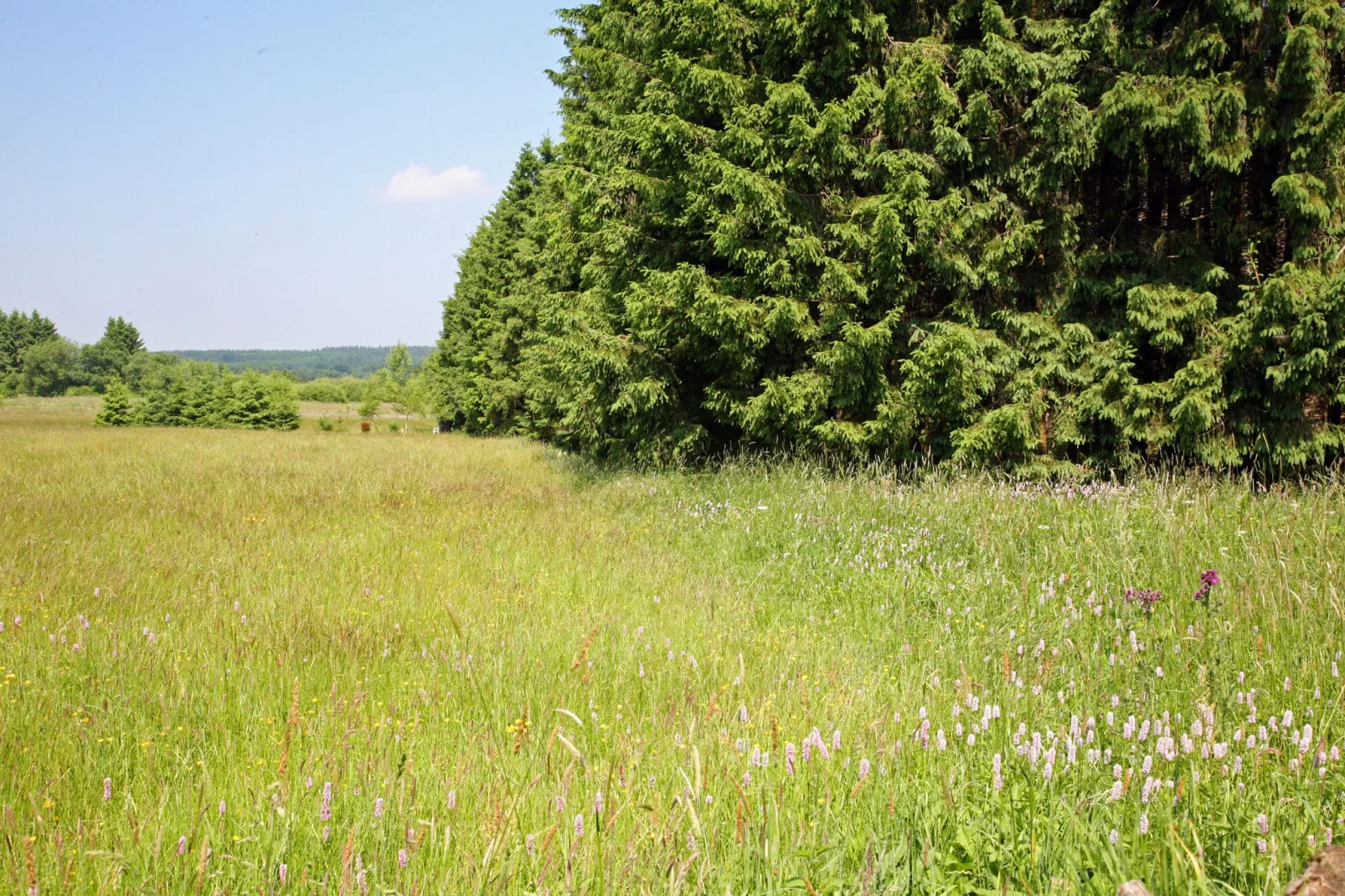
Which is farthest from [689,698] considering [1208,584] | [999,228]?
[999,228]

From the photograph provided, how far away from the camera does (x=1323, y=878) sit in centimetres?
158

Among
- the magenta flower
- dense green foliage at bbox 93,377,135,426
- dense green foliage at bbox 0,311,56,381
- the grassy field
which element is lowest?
the grassy field

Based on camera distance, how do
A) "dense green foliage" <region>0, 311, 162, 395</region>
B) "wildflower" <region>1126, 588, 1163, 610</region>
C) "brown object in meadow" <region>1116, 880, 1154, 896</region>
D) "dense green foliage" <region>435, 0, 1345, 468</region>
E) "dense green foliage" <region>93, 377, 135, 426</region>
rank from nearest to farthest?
"brown object in meadow" <region>1116, 880, 1154, 896</region> → "wildflower" <region>1126, 588, 1163, 610</region> → "dense green foliage" <region>435, 0, 1345, 468</region> → "dense green foliage" <region>93, 377, 135, 426</region> → "dense green foliage" <region>0, 311, 162, 395</region>

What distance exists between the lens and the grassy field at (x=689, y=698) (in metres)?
2.28

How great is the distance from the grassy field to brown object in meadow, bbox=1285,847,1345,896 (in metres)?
0.20

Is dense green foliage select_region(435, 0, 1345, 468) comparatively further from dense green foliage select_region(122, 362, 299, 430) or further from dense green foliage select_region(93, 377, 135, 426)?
dense green foliage select_region(93, 377, 135, 426)

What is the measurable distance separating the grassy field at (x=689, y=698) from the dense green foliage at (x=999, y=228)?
196 cm

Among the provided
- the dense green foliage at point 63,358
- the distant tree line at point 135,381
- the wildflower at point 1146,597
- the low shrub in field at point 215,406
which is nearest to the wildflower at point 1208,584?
the wildflower at point 1146,597

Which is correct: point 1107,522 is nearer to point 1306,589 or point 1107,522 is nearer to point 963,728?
point 1306,589

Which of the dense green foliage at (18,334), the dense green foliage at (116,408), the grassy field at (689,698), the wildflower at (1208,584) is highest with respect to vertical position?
the dense green foliage at (18,334)

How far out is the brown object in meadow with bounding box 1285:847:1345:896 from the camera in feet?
5.07

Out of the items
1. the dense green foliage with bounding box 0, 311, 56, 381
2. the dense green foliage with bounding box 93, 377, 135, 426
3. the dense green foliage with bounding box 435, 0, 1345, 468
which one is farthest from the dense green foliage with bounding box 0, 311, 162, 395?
the dense green foliage with bounding box 435, 0, 1345, 468

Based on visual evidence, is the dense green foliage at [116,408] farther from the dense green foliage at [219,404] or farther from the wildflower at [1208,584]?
the wildflower at [1208,584]

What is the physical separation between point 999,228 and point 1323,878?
10412 mm
